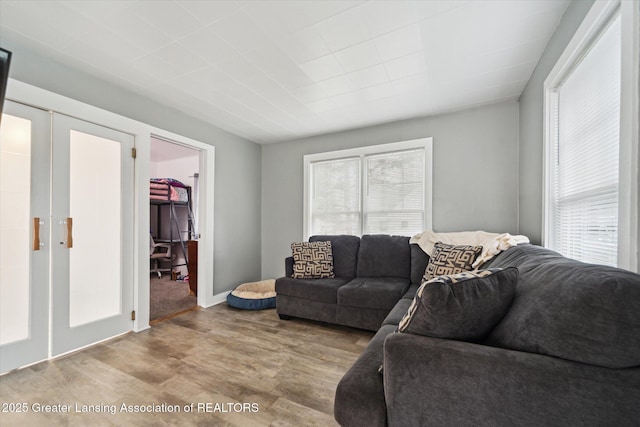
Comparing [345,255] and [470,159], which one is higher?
[470,159]

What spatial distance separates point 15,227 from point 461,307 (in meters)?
3.10

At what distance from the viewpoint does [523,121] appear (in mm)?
2758

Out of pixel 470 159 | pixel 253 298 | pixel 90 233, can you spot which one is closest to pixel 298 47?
pixel 470 159

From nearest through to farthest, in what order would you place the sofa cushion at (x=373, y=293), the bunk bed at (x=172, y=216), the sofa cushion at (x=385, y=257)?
the sofa cushion at (x=373, y=293) → the sofa cushion at (x=385, y=257) → the bunk bed at (x=172, y=216)

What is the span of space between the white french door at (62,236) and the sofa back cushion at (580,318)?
318cm

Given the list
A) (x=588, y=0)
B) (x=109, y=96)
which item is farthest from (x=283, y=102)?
(x=588, y=0)

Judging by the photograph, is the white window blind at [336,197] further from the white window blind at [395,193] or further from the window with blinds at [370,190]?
the white window blind at [395,193]

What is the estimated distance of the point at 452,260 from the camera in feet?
7.67

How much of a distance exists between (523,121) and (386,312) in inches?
98.6

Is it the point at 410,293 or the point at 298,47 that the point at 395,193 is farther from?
the point at 298,47

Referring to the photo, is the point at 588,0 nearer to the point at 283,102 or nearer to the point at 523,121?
the point at 523,121

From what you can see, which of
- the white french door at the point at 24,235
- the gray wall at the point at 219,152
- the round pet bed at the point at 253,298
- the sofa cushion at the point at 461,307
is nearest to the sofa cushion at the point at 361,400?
the sofa cushion at the point at 461,307

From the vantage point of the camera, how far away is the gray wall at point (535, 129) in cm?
170

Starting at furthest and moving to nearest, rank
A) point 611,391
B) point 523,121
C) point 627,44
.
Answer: point 523,121 → point 627,44 → point 611,391
